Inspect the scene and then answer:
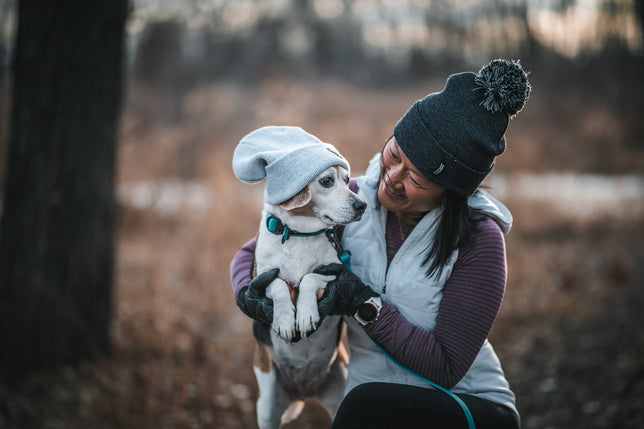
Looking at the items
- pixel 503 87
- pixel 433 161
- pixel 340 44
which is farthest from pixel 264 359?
pixel 340 44

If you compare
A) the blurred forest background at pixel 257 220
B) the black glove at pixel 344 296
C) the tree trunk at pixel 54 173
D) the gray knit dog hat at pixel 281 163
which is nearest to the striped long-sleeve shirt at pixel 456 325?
the black glove at pixel 344 296

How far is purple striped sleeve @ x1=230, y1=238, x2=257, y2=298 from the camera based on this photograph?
80.9 inches

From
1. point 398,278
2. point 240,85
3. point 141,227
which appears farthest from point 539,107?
point 398,278

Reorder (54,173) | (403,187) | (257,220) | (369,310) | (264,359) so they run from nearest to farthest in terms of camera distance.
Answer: (369,310) < (403,187) < (264,359) < (54,173) < (257,220)

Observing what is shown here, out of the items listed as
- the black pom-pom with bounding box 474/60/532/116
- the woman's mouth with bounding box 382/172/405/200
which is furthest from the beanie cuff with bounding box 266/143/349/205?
the black pom-pom with bounding box 474/60/532/116

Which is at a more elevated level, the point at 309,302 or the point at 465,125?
the point at 465,125

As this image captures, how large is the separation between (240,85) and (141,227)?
511 inches

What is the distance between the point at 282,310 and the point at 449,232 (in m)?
0.75

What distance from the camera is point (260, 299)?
1.81 meters

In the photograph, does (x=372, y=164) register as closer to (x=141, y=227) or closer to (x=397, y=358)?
(x=397, y=358)

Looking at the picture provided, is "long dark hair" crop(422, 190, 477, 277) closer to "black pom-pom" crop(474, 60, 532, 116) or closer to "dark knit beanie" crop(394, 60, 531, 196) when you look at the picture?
"dark knit beanie" crop(394, 60, 531, 196)

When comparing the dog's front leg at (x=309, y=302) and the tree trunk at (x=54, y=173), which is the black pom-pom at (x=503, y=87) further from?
the tree trunk at (x=54, y=173)

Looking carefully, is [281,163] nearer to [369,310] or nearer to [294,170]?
[294,170]

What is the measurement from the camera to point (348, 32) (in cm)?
2577
